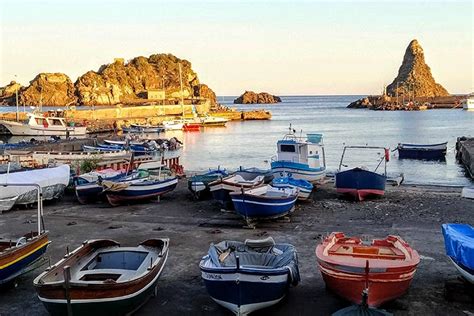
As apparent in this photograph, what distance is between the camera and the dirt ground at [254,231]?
10.3 meters

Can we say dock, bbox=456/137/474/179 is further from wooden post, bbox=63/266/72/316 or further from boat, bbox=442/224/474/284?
wooden post, bbox=63/266/72/316

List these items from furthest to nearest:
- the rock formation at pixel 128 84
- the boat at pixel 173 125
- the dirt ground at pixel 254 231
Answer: the rock formation at pixel 128 84, the boat at pixel 173 125, the dirt ground at pixel 254 231

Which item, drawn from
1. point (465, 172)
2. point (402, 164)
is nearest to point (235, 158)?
point (402, 164)

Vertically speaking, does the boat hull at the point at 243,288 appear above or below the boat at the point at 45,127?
below

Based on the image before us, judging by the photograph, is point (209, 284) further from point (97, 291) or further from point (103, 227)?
point (103, 227)

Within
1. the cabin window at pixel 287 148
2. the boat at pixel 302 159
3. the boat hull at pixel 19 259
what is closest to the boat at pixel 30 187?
the boat hull at pixel 19 259

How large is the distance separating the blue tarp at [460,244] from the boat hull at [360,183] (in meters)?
9.67

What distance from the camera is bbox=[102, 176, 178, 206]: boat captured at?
20125mm

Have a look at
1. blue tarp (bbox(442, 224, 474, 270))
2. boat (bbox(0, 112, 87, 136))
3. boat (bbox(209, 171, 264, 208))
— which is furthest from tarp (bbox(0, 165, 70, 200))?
boat (bbox(0, 112, 87, 136))

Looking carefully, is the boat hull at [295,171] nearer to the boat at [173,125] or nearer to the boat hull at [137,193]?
the boat hull at [137,193]

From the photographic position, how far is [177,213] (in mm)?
19047

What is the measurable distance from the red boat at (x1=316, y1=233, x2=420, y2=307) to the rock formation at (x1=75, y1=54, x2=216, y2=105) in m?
159

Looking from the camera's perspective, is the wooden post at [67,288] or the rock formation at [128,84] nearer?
the wooden post at [67,288]

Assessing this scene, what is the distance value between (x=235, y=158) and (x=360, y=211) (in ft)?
107
